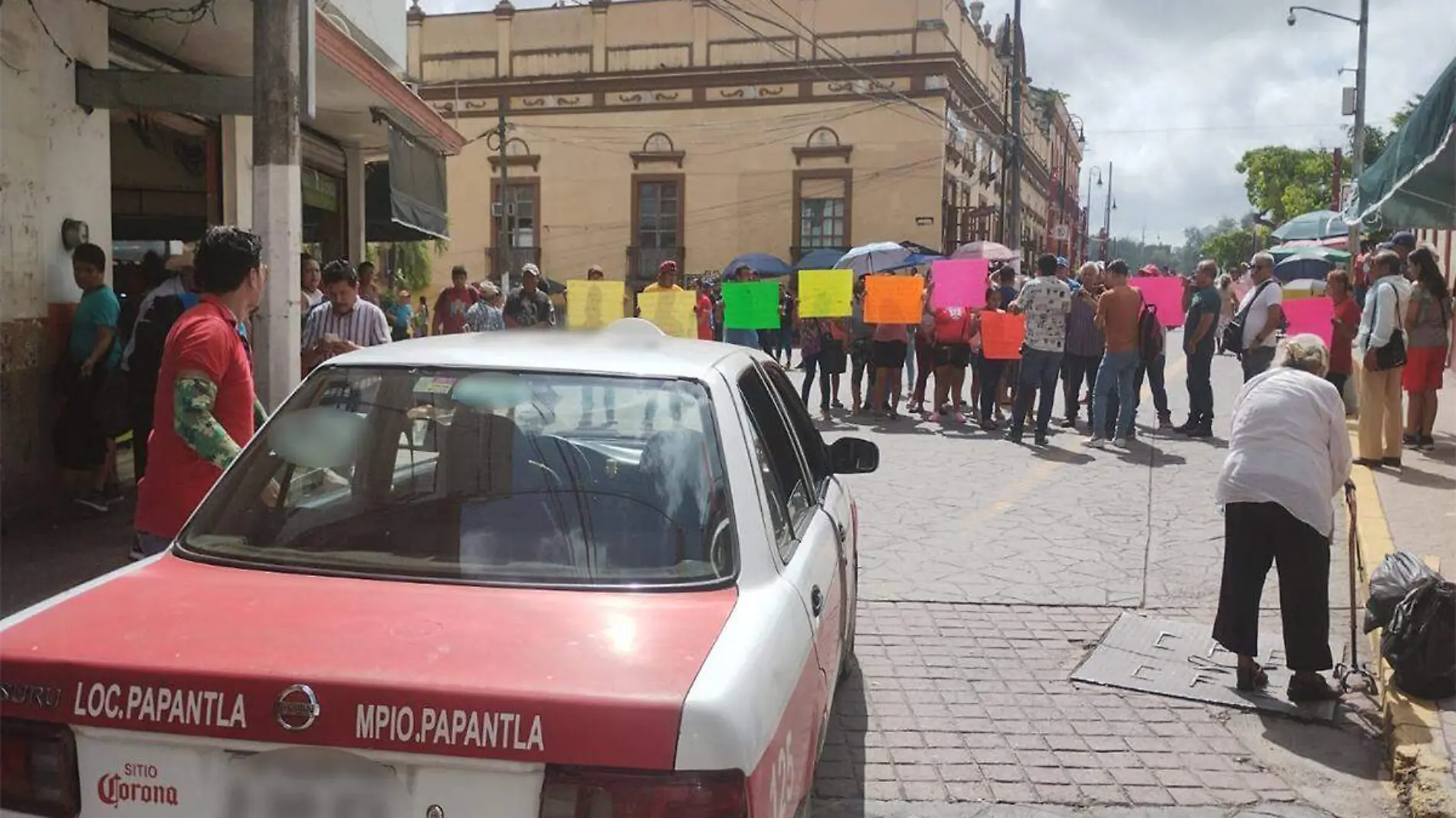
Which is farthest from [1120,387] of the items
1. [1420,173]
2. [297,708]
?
[297,708]

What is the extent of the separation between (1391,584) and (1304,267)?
22.2m

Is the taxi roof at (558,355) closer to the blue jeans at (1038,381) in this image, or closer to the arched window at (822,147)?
the blue jeans at (1038,381)

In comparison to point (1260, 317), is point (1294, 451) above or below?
below

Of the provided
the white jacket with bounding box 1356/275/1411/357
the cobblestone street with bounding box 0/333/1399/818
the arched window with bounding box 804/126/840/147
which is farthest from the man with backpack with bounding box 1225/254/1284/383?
the arched window with bounding box 804/126/840/147

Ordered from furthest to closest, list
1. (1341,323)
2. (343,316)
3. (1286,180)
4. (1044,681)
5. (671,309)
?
(1286,180)
(671,309)
(1341,323)
(343,316)
(1044,681)

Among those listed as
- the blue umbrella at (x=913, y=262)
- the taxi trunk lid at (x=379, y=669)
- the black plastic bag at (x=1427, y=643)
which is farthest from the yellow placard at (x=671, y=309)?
the taxi trunk lid at (x=379, y=669)

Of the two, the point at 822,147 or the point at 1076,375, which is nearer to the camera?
the point at 1076,375

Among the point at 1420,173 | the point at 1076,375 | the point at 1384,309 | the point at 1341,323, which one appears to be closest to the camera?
the point at 1420,173

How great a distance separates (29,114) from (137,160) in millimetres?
3388

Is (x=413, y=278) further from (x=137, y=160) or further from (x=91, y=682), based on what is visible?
(x=91, y=682)

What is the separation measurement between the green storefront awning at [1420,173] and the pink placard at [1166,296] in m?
2.55

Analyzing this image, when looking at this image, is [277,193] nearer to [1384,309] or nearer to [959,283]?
[1384,309]

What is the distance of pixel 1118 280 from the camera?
1133cm

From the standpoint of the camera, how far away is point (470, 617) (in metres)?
2.43
